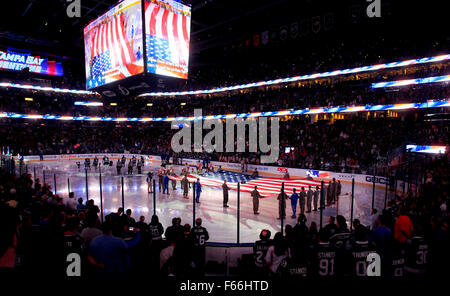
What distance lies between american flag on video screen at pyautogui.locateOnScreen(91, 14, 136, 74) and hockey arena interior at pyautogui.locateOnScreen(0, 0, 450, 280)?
95mm

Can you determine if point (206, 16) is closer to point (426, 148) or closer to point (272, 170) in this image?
point (272, 170)

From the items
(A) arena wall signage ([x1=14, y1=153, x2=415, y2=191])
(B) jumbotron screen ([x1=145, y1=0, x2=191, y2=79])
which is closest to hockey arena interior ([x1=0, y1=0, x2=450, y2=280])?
(B) jumbotron screen ([x1=145, y1=0, x2=191, y2=79])

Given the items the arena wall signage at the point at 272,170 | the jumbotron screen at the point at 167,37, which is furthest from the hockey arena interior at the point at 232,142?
the arena wall signage at the point at 272,170

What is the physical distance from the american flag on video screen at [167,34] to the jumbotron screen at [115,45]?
1.28ft

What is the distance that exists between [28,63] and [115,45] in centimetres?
2424

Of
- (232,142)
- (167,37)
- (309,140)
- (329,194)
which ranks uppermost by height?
(167,37)

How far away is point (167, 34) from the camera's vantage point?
1166 centimetres

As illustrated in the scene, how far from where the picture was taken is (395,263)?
4895mm

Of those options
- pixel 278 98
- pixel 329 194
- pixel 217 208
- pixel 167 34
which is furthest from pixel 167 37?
pixel 278 98

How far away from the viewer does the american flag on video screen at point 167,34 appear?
10906 mm

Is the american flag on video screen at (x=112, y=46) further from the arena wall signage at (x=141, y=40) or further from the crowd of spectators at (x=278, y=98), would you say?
the crowd of spectators at (x=278, y=98)

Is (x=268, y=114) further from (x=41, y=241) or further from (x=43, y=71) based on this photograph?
(x=41, y=241)

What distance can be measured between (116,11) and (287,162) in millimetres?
19561

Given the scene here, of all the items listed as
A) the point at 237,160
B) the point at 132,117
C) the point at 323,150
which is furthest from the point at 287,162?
the point at 132,117
